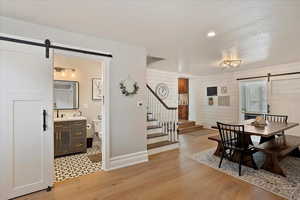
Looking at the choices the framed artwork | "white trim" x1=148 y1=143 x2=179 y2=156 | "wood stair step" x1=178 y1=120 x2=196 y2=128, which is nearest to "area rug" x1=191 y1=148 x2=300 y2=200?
"white trim" x1=148 y1=143 x2=179 y2=156

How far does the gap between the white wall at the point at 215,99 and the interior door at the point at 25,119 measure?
629 centimetres

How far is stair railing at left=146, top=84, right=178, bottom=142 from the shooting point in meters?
4.64

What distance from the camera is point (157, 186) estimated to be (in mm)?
2484

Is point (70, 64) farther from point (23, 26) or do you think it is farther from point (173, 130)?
point (173, 130)

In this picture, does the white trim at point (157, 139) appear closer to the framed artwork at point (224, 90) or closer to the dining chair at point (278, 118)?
the dining chair at point (278, 118)

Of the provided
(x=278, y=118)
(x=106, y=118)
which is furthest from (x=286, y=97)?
(x=106, y=118)

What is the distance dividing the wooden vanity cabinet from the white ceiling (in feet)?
7.55

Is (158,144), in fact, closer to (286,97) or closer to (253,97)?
(253,97)

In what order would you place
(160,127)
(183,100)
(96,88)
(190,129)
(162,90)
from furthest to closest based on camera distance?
(183,100) < (190,129) < (162,90) < (96,88) < (160,127)

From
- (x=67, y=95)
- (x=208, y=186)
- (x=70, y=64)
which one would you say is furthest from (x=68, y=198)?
(x=70, y=64)

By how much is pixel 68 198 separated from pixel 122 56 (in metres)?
2.57

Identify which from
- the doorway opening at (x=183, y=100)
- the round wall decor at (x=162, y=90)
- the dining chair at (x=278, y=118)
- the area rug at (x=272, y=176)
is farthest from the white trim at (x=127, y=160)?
the doorway opening at (x=183, y=100)

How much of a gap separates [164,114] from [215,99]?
10.4ft

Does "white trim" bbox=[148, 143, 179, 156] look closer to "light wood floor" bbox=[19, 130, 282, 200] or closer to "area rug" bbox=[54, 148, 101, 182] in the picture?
"light wood floor" bbox=[19, 130, 282, 200]
